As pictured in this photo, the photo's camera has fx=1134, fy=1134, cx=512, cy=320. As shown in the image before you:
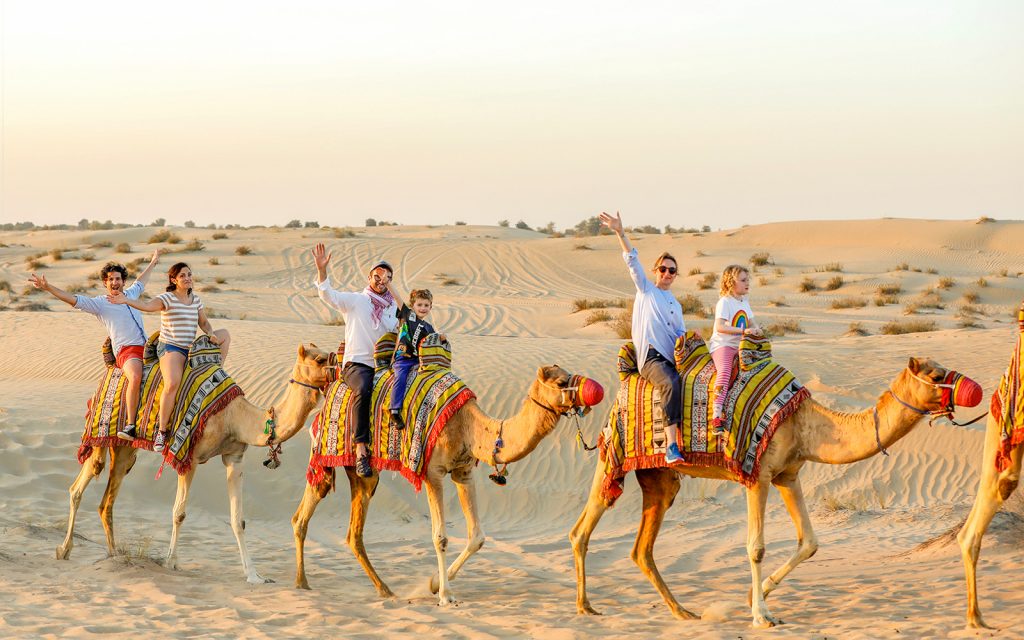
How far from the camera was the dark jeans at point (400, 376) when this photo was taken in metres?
9.16

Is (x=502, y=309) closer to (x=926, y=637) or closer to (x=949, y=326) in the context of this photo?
(x=949, y=326)

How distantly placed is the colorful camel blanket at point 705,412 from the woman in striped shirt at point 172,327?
3.96 metres

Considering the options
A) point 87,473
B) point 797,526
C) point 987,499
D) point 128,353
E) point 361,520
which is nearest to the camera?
point 987,499

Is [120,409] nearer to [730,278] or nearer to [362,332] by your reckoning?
[362,332]

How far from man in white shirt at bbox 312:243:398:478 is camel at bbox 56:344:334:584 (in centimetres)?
24

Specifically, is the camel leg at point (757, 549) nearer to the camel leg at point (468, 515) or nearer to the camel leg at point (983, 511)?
the camel leg at point (983, 511)

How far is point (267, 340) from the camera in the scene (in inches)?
807

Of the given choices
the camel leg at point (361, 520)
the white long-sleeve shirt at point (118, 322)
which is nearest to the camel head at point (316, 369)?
the camel leg at point (361, 520)

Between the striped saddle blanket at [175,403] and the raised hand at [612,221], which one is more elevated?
the raised hand at [612,221]

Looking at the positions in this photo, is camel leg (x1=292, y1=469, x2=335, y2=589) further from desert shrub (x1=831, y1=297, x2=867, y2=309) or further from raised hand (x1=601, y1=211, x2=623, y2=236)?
desert shrub (x1=831, y1=297, x2=867, y2=309)

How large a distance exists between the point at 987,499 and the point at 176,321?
270 inches

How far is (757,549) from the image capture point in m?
8.17

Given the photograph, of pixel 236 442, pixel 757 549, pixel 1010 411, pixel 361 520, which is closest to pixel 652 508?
pixel 757 549

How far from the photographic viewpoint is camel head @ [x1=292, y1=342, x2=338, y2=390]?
31.2 feet
